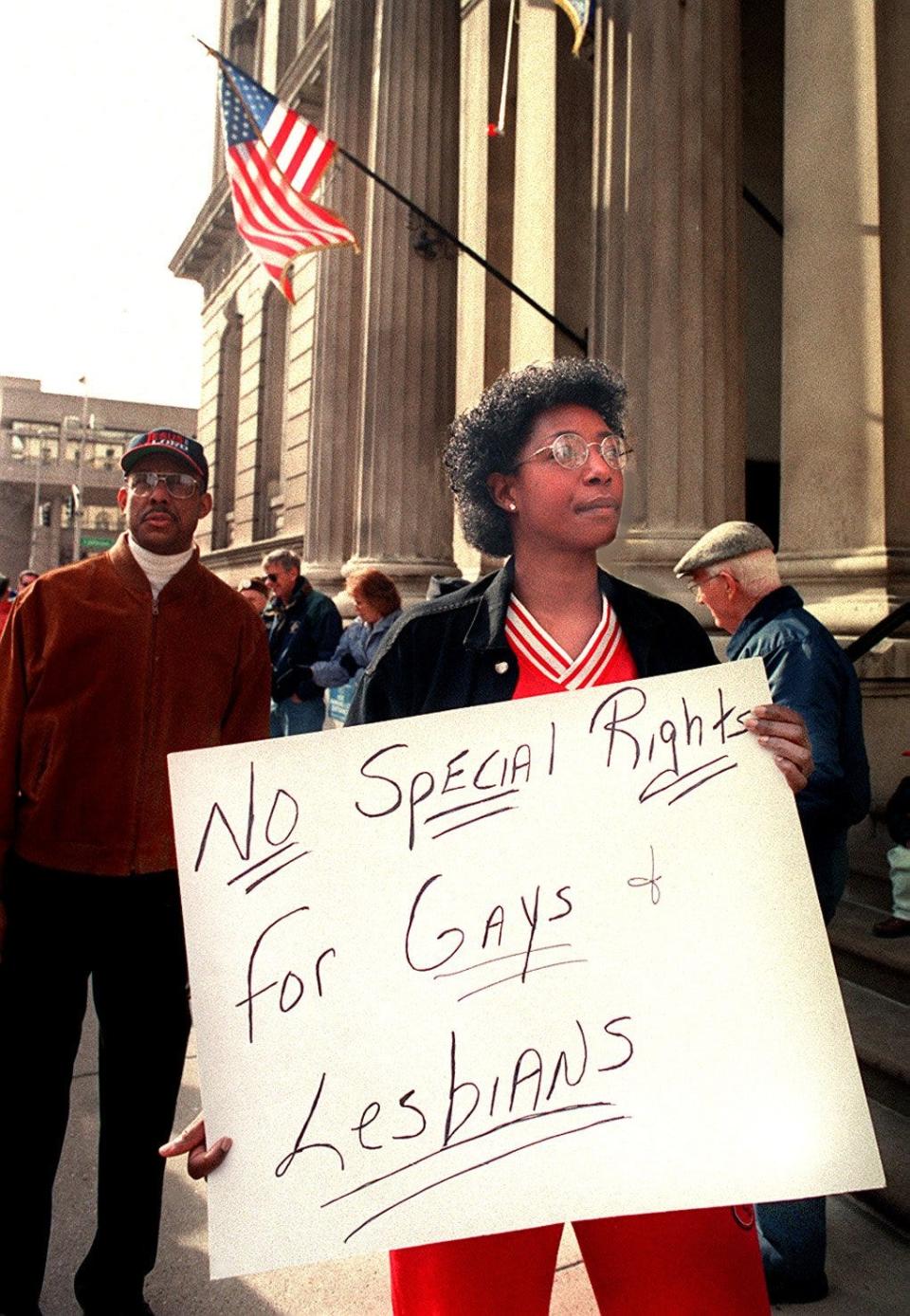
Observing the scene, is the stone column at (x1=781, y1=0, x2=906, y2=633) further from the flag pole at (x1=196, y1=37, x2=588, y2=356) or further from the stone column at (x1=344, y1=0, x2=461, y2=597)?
the stone column at (x1=344, y1=0, x2=461, y2=597)

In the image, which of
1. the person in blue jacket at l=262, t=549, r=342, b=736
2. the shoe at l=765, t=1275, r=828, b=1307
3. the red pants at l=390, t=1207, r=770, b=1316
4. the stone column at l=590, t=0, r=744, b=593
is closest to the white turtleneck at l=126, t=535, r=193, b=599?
the red pants at l=390, t=1207, r=770, b=1316

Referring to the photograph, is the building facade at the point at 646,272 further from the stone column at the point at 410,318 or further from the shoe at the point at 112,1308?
the shoe at the point at 112,1308

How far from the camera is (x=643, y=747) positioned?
1426 mm

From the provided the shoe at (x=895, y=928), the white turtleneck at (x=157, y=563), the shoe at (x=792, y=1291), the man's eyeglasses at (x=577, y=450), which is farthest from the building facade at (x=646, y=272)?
the man's eyeglasses at (x=577, y=450)

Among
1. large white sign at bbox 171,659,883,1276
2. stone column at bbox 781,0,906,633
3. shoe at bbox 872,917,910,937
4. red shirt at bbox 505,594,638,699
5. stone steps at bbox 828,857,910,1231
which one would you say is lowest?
stone steps at bbox 828,857,910,1231

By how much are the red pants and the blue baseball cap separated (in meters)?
1.65

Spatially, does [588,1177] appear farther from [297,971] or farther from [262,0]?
[262,0]

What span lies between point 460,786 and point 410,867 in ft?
0.43

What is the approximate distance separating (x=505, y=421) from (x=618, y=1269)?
128cm

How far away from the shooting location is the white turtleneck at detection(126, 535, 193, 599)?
2410mm

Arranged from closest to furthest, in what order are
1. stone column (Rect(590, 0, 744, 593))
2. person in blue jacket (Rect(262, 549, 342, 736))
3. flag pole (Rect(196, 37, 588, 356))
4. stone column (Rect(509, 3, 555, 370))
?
stone column (Rect(590, 0, 744, 593)) < person in blue jacket (Rect(262, 549, 342, 736)) < flag pole (Rect(196, 37, 588, 356)) < stone column (Rect(509, 3, 555, 370))

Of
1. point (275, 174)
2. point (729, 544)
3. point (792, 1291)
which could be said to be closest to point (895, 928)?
point (792, 1291)

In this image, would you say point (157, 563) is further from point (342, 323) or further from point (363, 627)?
point (342, 323)

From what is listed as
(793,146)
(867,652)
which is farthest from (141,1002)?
(793,146)
